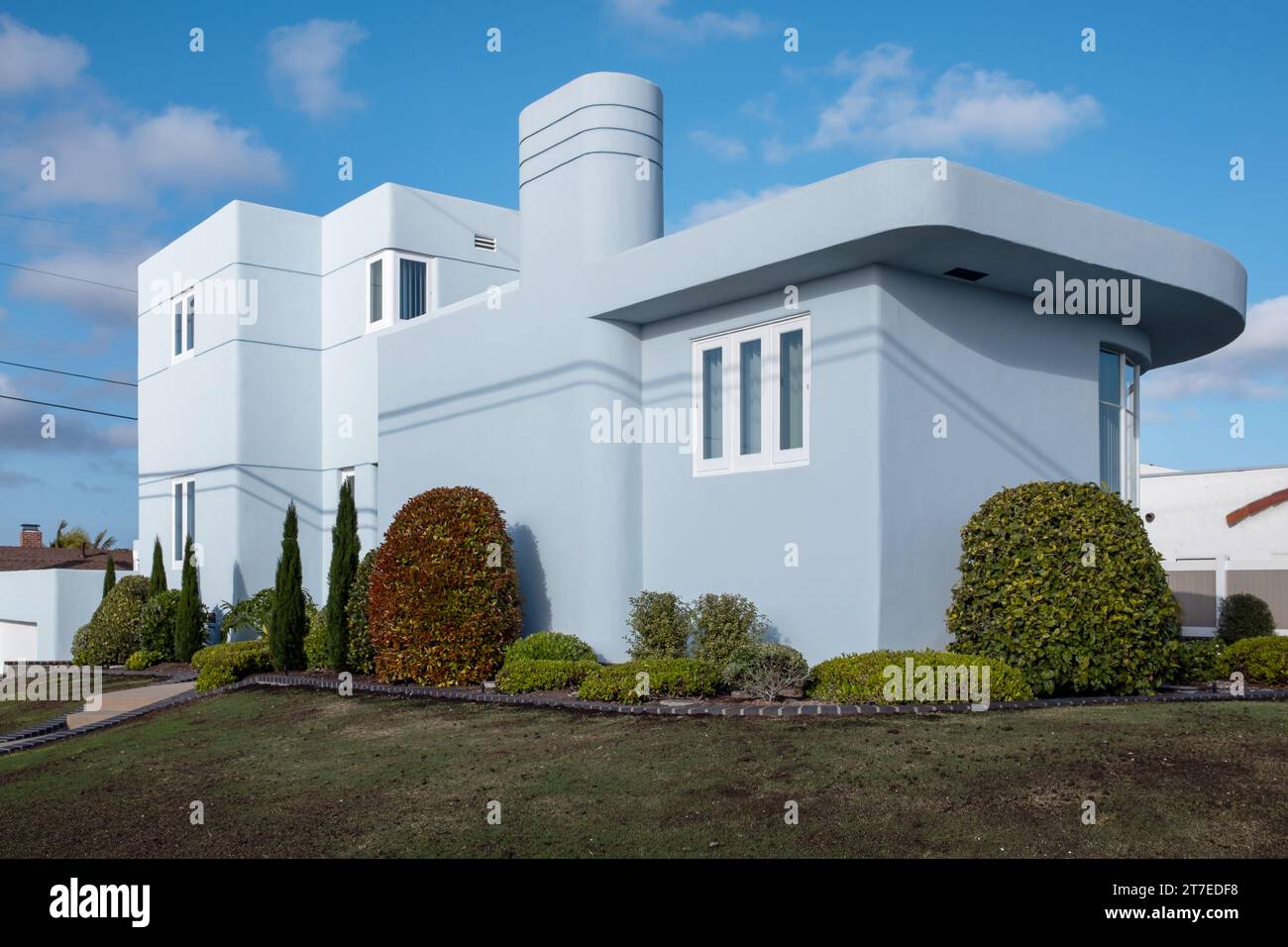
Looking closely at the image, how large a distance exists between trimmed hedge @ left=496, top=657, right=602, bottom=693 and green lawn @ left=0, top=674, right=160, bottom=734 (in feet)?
21.2

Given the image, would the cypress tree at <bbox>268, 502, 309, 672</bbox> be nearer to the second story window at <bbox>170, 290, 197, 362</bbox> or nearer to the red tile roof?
the second story window at <bbox>170, 290, 197, 362</bbox>

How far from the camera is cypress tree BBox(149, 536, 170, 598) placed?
20109mm

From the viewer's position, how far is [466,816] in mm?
6996

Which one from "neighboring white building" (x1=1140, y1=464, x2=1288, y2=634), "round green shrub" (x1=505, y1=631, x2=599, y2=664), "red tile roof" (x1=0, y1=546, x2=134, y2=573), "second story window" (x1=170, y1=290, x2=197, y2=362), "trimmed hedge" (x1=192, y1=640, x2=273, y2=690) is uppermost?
"second story window" (x1=170, y1=290, x2=197, y2=362)

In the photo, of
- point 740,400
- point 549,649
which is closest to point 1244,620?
point 740,400

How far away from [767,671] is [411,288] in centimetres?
1203

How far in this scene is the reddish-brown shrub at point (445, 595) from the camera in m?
12.2

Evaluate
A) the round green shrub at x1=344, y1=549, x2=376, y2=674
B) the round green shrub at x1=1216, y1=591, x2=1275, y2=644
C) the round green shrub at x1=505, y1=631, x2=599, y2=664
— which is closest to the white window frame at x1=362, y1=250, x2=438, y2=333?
the round green shrub at x1=344, y1=549, x2=376, y2=674

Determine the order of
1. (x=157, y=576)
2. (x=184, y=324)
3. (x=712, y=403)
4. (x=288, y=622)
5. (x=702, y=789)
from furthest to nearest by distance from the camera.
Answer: (x=184, y=324) < (x=157, y=576) < (x=288, y=622) < (x=712, y=403) < (x=702, y=789)

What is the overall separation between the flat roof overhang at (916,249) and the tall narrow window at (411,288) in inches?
287

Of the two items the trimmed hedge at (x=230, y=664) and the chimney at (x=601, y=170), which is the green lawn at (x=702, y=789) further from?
the chimney at (x=601, y=170)

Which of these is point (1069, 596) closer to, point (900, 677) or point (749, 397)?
point (900, 677)

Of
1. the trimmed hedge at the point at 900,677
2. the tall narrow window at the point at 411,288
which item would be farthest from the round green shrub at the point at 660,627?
the tall narrow window at the point at 411,288

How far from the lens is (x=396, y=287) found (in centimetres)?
1906
